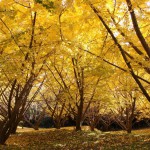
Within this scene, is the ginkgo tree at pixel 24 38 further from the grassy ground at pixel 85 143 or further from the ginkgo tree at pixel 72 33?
the grassy ground at pixel 85 143

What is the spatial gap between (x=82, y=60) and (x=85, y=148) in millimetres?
4282

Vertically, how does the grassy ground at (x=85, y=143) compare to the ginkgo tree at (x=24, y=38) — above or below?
below

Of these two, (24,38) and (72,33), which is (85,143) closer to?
(72,33)

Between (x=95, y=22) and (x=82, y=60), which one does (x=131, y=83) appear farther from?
(x=95, y=22)

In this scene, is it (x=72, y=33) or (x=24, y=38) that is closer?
(x=24, y=38)

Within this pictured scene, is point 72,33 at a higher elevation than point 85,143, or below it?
higher

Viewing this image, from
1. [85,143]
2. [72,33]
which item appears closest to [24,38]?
[72,33]

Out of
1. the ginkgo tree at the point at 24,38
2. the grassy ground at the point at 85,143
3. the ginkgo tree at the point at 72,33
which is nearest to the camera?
the ginkgo tree at the point at 72,33

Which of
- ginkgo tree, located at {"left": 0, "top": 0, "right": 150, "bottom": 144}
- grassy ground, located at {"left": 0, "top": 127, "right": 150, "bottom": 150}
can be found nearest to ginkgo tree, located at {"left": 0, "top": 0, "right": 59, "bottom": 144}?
ginkgo tree, located at {"left": 0, "top": 0, "right": 150, "bottom": 144}

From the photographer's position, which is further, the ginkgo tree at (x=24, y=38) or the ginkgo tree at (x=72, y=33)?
the ginkgo tree at (x=24, y=38)

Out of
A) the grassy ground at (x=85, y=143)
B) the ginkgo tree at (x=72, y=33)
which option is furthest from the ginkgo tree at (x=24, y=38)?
the grassy ground at (x=85, y=143)

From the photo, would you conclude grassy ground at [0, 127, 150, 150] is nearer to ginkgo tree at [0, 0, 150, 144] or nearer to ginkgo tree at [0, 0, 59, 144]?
ginkgo tree at [0, 0, 150, 144]

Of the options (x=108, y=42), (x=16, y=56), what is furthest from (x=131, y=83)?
(x=16, y=56)

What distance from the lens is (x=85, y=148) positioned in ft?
33.2
